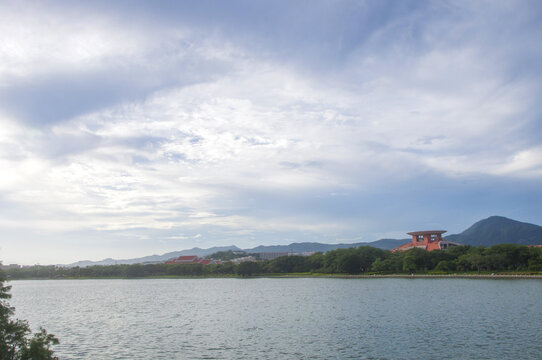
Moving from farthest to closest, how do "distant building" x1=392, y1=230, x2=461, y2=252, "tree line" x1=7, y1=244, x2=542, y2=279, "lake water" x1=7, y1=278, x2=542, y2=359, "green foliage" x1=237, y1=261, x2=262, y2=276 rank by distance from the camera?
1. "distant building" x1=392, y1=230, x2=461, y2=252
2. "green foliage" x1=237, y1=261, x2=262, y2=276
3. "tree line" x1=7, y1=244, x2=542, y2=279
4. "lake water" x1=7, y1=278, x2=542, y2=359

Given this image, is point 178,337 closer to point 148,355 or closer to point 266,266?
point 148,355

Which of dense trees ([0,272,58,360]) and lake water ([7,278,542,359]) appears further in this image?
lake water ([7,278,542,359])

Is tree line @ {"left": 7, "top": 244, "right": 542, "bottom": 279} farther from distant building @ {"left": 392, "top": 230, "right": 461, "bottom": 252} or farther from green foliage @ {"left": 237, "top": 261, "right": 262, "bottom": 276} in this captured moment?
distant building @ {"left": 392, "top": 230, "right": 461, "bottom": 252}

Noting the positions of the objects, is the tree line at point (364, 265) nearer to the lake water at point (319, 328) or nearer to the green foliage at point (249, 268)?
the green foliage at point (249, 268)

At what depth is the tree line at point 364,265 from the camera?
9225 centimetres

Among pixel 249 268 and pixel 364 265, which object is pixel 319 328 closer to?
pixel 364 265

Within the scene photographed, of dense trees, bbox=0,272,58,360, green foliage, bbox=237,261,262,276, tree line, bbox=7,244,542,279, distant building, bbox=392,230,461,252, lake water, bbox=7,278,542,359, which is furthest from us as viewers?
distant building, bbox=392,230,461,252

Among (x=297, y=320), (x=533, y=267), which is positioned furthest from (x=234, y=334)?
(x=533, y=267)

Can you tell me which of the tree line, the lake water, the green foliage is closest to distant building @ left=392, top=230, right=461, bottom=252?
the tree line

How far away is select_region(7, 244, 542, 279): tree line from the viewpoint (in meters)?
92.2

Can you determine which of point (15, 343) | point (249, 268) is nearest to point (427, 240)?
→ point (249, 268)

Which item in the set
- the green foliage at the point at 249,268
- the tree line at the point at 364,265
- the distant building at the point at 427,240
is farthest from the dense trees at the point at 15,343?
the distant building at the point at 427,240

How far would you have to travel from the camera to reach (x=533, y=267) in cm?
8725

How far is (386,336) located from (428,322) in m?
7.44
